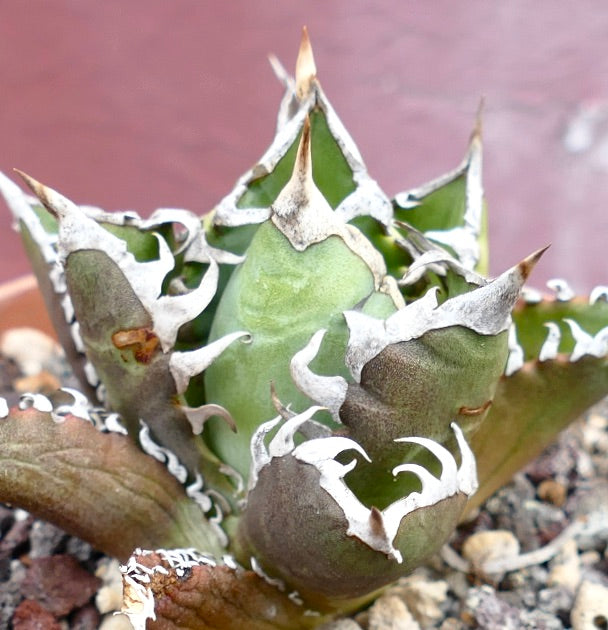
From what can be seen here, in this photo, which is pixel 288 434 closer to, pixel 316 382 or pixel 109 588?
pixel 316 382

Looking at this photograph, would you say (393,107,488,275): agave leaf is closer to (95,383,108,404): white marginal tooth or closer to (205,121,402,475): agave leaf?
(205,121,402,475): agave leaf

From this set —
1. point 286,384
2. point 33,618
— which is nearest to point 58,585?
A: point 33,618

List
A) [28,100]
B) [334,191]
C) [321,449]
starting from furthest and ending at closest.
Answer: [28,100], [334,191], [321,449]

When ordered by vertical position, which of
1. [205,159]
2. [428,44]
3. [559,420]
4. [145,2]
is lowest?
[559,420]

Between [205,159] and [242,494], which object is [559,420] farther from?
[205,159]

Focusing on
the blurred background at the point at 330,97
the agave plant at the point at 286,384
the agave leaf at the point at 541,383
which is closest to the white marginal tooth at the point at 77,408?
the agave plant at the point at 286,384

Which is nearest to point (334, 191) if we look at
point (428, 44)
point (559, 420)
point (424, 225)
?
point (424, 225)

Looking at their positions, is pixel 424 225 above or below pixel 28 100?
below
